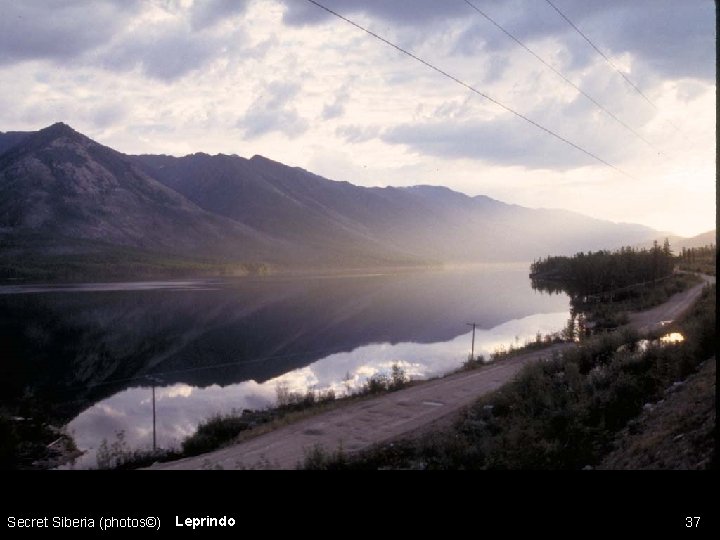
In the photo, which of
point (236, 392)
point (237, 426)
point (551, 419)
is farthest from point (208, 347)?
point (551, 419)

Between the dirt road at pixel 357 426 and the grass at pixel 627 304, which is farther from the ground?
the grass at pixel 627 304

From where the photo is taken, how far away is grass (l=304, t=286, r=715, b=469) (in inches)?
407

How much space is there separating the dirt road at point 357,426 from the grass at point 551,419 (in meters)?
1.49

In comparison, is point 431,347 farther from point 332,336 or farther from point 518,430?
point 518,430

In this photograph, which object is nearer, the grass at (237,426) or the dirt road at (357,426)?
the dirt road at (357,426)

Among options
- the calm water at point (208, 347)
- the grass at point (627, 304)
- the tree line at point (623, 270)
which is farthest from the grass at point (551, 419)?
the tree line at point (623, 270)

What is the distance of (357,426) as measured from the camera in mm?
16953

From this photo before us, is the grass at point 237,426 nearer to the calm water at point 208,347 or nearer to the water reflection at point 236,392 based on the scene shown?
the water reflection at point 236,392

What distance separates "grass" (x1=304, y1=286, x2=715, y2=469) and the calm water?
1093cm

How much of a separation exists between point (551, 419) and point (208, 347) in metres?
33.8

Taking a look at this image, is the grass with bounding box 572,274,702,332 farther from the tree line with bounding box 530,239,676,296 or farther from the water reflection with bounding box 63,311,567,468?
the water reflection with bounding box 63,311,567,468

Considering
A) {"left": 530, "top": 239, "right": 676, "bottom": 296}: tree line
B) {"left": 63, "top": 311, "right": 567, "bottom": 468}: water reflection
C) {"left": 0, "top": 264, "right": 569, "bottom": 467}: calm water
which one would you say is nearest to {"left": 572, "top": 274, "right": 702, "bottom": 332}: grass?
{"left": 0, "top": 264, "right": 569, "bottom": 467}: calm water

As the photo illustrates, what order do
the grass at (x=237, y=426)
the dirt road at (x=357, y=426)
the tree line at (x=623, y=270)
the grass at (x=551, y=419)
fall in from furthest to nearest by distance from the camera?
the tree line at (x=623, y=270)
the grass at (x=237, y=426)
the dirt road at (x=357, y=426)
the grass at (x=551, y=419)

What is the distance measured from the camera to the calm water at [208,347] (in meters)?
26.4
